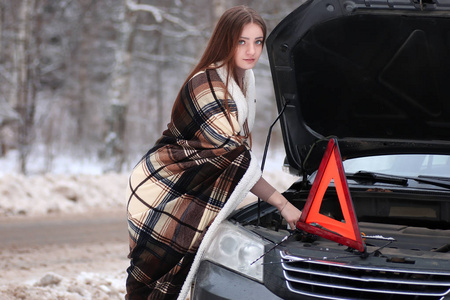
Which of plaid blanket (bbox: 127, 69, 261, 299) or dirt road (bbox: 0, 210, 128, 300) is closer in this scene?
plaid blanket (bbox: 127, 69, 261, 299)

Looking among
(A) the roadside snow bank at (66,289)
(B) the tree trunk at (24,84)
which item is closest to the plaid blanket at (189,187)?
(A) the roadside snow bank at (66,289)

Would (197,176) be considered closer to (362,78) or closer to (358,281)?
(358,281)

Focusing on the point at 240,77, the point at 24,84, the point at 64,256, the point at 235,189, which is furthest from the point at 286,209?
the point at 24,84

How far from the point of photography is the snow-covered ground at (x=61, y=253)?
13.8 feet

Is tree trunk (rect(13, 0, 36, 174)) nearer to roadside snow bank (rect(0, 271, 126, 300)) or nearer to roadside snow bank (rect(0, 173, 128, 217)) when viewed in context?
roadside snow bank (rect(0, 173, 128, 217))

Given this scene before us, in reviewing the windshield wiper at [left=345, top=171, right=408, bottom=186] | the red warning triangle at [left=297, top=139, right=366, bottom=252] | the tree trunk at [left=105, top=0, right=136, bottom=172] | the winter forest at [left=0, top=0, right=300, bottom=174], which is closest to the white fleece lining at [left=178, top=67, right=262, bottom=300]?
the red warning triangle at [left=297, top=139, right=366, bottom=252]

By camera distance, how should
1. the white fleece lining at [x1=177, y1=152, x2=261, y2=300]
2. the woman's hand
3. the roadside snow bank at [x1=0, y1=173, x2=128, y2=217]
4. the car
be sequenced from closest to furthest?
the car < the white fleece lining at [x1=177, y1=152, x2=261, y2=300] < the woman's hand < the roadside snow bank at [x1=0, y1=173, x2=128, y2=217]

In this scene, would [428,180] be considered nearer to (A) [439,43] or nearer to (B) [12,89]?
(A) [439,43]

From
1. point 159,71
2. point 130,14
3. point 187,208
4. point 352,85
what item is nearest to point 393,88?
point 352,85

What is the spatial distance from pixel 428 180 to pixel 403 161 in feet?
0.95

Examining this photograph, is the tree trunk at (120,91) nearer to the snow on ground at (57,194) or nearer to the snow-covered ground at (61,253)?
the snow-covered ground at (61,253)

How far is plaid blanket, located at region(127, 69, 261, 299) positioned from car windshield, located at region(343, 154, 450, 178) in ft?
3.70

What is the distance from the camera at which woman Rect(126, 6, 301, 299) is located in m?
2.83

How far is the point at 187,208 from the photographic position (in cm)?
286
